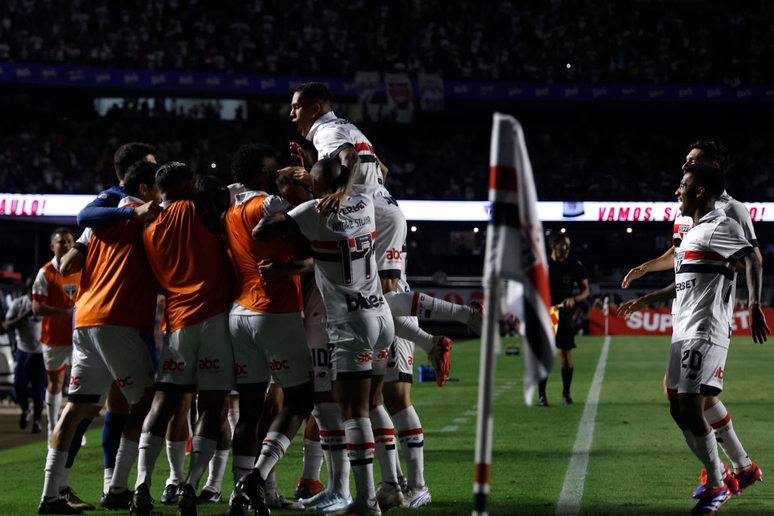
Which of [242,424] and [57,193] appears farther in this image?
[57,193]

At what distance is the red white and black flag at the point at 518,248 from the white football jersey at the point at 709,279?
2767 millimetres

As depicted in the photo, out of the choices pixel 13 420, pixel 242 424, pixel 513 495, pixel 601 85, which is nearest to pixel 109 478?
pixel 242 424

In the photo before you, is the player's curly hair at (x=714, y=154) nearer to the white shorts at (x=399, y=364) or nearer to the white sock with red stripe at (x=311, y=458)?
the white shorts at (x=399, y=364)

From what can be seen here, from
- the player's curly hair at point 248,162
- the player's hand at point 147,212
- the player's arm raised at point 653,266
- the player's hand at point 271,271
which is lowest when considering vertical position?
the player's hand at point 271,271

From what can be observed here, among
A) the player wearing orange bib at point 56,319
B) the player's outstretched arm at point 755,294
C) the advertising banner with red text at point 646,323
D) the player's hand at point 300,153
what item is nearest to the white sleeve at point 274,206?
the player's hand at point 300,153

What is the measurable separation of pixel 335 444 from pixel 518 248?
2727 mm

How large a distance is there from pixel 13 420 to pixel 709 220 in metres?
10.6

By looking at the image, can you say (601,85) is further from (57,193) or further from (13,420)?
(13,420)

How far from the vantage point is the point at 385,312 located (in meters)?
6.02

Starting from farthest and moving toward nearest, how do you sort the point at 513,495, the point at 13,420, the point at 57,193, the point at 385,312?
the point at 57,193 < the point at 13,420 < the point at 513,495 < the point at 385,312

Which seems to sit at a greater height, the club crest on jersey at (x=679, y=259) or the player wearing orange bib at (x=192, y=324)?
the club crest on jersey at (x=679, y=259)

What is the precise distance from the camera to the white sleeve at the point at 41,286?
10398mm

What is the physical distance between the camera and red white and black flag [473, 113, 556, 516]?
12.7ft

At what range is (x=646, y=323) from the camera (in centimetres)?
3584
